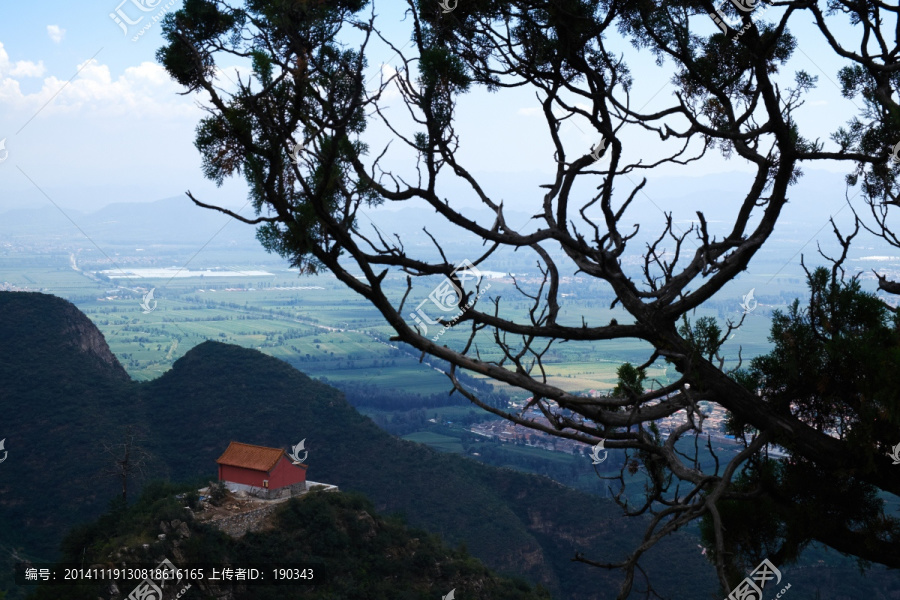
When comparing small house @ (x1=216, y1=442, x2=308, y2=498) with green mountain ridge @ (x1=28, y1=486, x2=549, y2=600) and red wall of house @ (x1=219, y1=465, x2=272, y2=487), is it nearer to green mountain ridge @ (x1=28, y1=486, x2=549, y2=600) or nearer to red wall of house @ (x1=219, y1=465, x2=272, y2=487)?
red wall of house @ (x1=219, y1=465, x2=272, y2=487)

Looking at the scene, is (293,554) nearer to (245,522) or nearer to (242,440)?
(245,522)

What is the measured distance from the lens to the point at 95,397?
95.5 feet

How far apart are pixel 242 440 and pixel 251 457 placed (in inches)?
425

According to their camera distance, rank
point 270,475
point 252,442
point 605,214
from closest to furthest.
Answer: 1. point 605,214
2. point 270,475
3. point 252,442

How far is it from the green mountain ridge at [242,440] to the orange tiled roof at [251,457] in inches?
265

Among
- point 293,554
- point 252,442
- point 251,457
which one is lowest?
point 252,442

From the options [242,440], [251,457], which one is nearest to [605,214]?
[251,457]

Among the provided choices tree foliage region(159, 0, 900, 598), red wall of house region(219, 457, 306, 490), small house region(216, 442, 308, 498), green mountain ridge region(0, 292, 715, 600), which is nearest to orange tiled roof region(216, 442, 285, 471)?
small house region(216, 442, 308, 498)

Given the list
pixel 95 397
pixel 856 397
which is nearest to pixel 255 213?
pixel 856 397

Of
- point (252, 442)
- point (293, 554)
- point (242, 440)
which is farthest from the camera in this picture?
point (252, 442)

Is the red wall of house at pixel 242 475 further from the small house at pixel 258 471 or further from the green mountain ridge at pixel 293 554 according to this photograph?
the green mountain ridge at pixel 293 554

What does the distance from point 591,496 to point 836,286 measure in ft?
81.7

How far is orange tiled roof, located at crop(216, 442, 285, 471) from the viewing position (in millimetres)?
18062

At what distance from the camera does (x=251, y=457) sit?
18.2 meters
